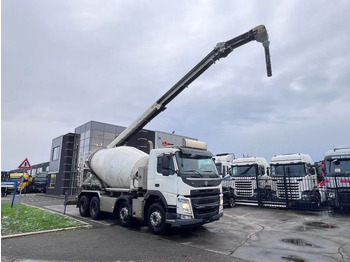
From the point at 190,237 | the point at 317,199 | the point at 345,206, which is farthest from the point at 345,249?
the point at 317,199

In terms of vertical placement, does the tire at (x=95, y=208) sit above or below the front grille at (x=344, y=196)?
below

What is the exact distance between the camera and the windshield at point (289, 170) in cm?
1520

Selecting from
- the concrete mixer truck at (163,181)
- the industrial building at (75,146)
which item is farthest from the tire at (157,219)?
the industrial building at (75,146)

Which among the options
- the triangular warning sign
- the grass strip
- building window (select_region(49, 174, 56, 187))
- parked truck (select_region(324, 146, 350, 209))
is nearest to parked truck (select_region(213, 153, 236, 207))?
parked truck (select_region(324, 146, 350, 209))

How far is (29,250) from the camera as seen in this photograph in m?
6.45

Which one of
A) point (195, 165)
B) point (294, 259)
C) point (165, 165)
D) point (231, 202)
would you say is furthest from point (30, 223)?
point (231, 202)

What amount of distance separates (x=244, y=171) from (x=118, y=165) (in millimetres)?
9844

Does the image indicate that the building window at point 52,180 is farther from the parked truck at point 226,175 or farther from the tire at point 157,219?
the tire at point 157,219

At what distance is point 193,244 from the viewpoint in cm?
726

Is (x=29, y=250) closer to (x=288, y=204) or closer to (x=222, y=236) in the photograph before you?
(x=222, y=236)

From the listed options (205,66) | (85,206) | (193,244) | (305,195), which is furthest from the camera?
(305,195)

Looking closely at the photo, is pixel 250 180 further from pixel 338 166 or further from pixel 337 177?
pixel 338 166

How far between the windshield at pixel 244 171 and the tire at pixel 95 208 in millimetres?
9998

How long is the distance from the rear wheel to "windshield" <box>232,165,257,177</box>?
32.2 ft
